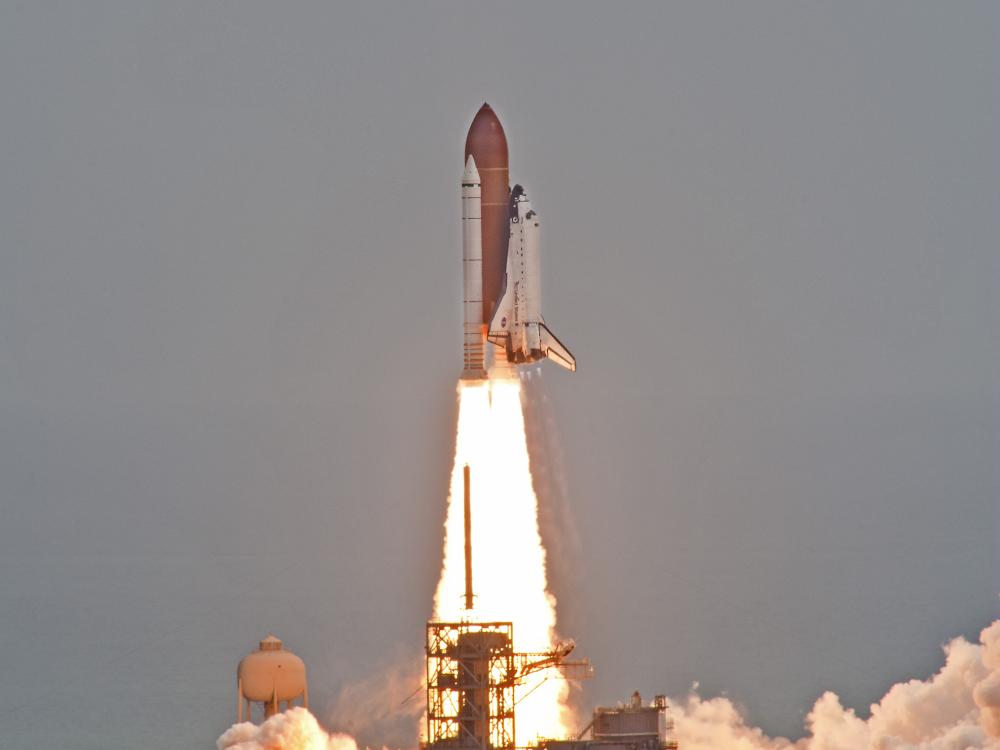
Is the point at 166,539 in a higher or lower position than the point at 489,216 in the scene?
higher

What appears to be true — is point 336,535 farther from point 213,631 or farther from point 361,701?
point 361,701

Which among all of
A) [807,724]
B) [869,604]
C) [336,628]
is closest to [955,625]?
[869,604]

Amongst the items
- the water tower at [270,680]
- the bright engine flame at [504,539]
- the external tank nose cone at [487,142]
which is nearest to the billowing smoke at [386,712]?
the water tower at [270,680]

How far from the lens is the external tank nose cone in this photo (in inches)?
3784

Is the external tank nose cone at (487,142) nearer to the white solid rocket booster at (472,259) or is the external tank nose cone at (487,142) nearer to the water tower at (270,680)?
the white solid rocket booster at (472,259)

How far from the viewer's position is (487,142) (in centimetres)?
9612

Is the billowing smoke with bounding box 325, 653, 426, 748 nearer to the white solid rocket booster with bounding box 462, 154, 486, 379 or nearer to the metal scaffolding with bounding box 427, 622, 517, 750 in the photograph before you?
the metal scaffolding with bounding box 427, 622, 517, 750

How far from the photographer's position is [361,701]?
114 metres

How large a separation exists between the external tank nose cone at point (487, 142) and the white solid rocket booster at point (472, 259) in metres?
0.38

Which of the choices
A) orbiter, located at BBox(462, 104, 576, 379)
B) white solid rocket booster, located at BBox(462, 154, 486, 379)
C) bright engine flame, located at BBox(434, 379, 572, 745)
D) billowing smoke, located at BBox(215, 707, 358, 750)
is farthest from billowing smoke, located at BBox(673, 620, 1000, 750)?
white solid rocket booster, located at BBox(462, 154, 486, 379)

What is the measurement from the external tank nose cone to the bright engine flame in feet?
19.4

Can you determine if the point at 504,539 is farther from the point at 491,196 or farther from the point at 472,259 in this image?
the point at 491,196

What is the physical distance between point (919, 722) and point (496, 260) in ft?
56.7

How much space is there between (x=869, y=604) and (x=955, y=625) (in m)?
7.50
